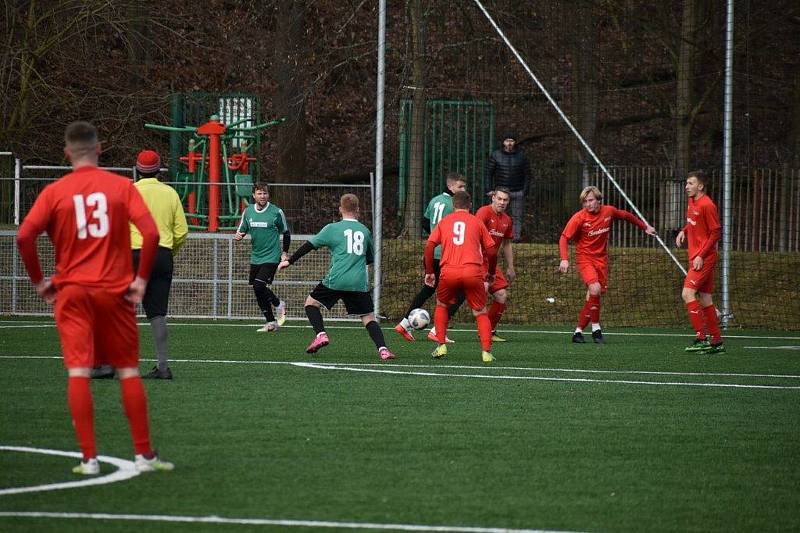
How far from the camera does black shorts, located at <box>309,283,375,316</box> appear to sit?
1412 cm

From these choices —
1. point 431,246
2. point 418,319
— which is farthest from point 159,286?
point 418,319

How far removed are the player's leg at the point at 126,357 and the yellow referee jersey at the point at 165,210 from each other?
425 centimetres

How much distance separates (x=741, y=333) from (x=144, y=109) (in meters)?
15.0

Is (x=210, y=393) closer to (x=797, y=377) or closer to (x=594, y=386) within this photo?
(x=594, y=386)

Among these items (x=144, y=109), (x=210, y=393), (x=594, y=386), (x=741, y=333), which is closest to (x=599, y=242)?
(x=741, y=333)

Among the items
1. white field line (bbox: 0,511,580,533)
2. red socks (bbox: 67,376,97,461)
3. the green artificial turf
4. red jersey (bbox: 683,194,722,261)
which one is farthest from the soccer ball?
white field line (bbox: 0,511,580,533)

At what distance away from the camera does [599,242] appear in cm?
1744

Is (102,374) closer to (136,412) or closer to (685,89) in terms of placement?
(136,412)

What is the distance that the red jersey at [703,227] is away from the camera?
15.6 m

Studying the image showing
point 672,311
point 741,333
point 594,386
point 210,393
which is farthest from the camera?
point 672,311

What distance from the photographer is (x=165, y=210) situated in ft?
38.3

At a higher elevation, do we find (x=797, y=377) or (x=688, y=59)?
(x=688, y=59)

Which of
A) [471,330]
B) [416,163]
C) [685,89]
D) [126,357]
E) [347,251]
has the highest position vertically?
[685,89]

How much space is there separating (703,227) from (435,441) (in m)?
7.86
